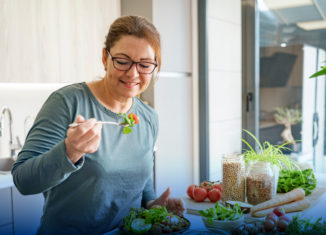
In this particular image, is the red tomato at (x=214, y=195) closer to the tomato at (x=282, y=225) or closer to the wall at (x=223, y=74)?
the tomato at (x=282, y=225)

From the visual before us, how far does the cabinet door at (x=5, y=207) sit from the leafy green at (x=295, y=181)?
1504 mm

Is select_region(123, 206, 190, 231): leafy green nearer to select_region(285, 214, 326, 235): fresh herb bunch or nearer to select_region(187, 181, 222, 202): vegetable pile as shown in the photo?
select_region(285, 214, 326, 235): fresh herb bunch

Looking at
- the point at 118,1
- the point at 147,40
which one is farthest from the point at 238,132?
the point at 147,40

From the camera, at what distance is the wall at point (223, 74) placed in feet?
12.7

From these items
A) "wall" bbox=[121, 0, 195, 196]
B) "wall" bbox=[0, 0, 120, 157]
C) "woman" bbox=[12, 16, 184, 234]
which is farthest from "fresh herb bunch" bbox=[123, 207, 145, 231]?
"wall" bbox=[121, 0, 195, 196]

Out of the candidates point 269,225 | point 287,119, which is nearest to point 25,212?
point 269,225

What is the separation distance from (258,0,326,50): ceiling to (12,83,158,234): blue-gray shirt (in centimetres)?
258

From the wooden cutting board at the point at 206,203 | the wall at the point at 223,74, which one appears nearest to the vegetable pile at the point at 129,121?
the wooden cutting board at the point at 206,203

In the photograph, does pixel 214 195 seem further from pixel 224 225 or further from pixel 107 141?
pixel 107 141

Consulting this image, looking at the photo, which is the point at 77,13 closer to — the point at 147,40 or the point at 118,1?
the point at 118,1

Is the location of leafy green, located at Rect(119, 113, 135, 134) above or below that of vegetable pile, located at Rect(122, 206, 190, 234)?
above

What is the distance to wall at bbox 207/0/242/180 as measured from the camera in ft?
12.7

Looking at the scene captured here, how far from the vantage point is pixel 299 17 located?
3590 mm

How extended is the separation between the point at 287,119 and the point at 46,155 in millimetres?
3096
